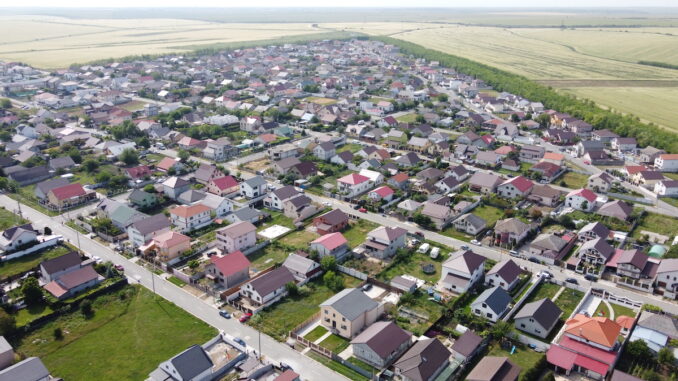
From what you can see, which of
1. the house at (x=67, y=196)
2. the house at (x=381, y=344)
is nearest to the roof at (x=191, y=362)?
the house at (x=381, y=344)

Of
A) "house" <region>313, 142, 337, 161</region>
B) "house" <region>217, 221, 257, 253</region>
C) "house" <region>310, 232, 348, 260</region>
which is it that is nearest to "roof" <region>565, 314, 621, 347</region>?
"house" <region>310, 232, 348, 260</region>

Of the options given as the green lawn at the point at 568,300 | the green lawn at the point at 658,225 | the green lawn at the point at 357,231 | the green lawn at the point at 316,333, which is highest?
the green lawn at the point at 658,225

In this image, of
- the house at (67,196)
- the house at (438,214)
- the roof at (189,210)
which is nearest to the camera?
the roof at (189,210)

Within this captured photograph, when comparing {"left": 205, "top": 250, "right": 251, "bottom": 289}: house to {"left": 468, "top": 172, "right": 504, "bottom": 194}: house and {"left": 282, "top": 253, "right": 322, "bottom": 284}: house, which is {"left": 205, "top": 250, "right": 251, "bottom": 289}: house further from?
{"left": 468, "top": 172, "right": 504, "bottom": 194}: house

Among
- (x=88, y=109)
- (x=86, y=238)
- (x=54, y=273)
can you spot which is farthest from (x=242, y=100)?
(x=54, y=273)

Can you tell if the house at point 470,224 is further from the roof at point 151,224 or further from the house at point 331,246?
the roof at point 151,224

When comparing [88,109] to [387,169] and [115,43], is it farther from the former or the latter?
[115,43]

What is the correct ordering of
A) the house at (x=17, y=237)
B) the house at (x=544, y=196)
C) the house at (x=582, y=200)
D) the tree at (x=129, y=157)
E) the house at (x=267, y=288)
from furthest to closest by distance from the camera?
the tree at (x=129, y=157) < the house at (x=544, y=196) < the house at (x=582, y=200) < the house at (x=17, y=237) < the house at (x=267, y=288)

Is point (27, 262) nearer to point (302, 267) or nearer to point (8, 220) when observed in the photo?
point (8, 220)
